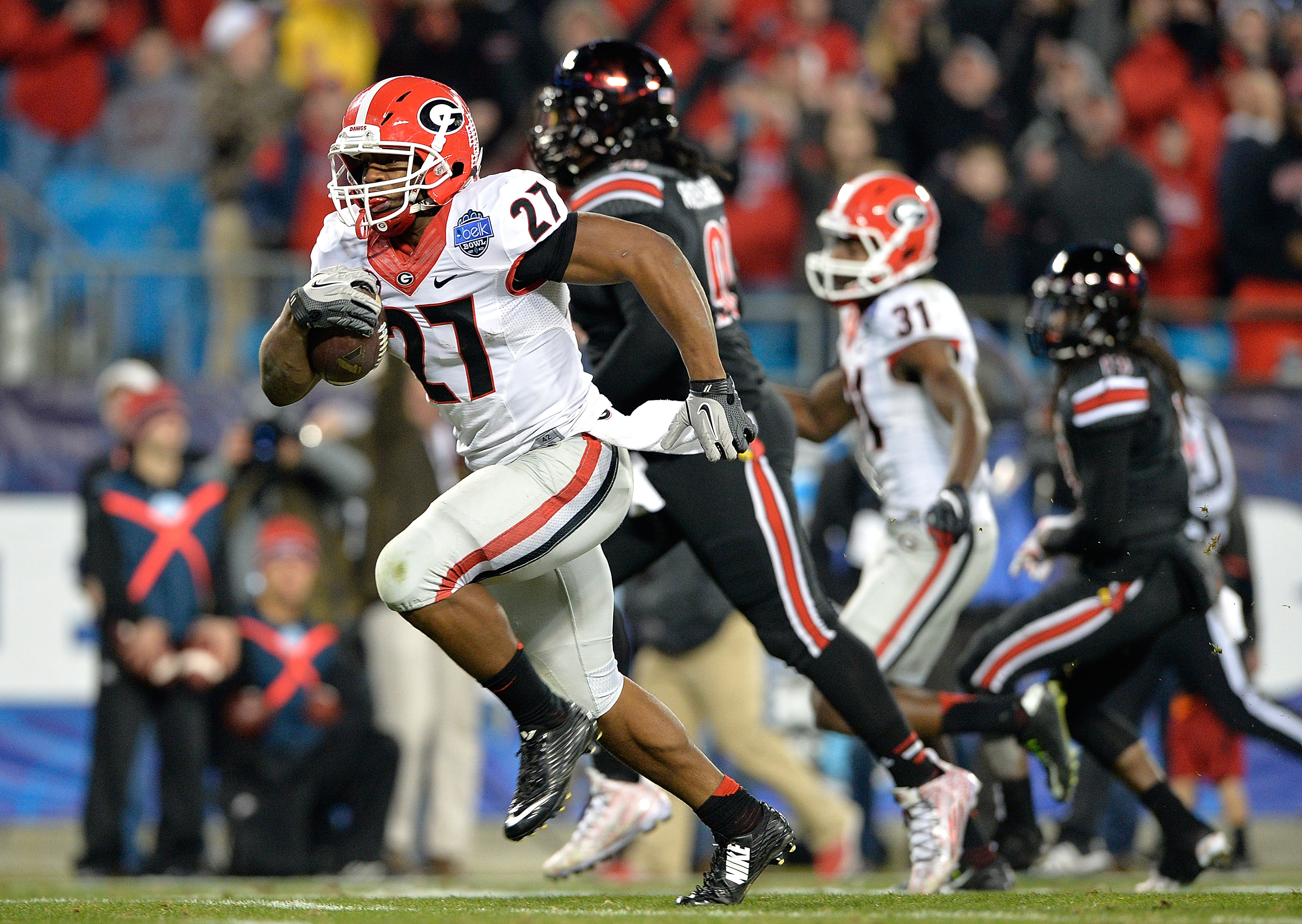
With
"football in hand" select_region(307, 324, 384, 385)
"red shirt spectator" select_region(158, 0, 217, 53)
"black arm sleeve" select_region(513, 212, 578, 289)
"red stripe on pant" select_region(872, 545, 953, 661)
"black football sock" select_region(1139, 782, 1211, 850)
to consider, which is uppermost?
"red shirt spectator" select_region(158, 0, 217, 53)

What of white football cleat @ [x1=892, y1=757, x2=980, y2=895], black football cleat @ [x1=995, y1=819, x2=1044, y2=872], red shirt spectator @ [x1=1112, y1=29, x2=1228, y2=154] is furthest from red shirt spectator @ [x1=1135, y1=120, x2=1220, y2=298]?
white football cleat @ [x1=892, y1=757, x2=980, y2=895]

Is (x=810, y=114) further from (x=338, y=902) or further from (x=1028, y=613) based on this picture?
(x=338, y=902)

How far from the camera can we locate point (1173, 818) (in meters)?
5.93

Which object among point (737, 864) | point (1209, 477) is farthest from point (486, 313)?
point (1209, 477)

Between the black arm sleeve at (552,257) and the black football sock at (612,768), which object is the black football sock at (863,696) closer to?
the black football sock at (612,768)

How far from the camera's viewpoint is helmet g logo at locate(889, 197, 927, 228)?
5.98 meters

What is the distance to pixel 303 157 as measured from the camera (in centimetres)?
1014

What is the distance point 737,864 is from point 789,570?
0.87 meters

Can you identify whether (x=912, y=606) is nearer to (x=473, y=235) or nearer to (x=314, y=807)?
(x=473, y=235)

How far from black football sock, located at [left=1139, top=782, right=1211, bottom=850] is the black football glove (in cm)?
121

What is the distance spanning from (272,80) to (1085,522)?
6191 mm

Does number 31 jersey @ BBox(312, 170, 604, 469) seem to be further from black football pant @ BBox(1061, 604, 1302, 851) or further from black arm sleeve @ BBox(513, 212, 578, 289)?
black football pant @ BBox(1061, 604, 1302, 851)

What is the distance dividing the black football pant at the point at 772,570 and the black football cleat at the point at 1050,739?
28.0 inches

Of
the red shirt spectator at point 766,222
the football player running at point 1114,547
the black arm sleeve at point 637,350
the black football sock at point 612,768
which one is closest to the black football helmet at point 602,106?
the black arm sleeve at point 637,350
